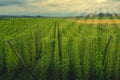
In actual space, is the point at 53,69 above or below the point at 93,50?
below

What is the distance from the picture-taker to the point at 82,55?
37.3 ft

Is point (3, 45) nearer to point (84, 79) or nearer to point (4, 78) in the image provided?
point (4, 78)

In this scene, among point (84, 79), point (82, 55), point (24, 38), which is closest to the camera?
point (84, 79)

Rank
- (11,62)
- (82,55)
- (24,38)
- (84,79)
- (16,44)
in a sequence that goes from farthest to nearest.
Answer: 1. (24,38)
2. (16,44)
3. (11,62)
4. (82,55)
5. (84,79)

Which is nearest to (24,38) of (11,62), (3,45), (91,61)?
(3,45)

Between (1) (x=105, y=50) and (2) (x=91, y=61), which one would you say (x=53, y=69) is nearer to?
(2) (x=91, y=61)

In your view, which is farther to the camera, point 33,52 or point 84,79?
point 33,52

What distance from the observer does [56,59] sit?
1124cm

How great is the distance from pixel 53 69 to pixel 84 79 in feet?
4.45

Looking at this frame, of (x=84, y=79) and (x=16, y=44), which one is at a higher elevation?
(x=16, y=44)

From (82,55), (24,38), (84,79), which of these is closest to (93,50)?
(82,55)

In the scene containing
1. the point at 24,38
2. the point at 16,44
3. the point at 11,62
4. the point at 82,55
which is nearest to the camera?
the point at 82,55

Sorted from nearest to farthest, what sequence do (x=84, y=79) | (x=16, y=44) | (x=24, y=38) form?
(x=84, y=79) < (x=16, y=44) < (x=24, y=38)

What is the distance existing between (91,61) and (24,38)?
16.9ft
